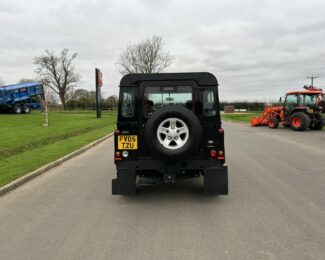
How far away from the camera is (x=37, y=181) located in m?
7.18

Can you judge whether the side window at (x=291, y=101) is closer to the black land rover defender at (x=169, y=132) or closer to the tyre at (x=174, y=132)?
the black land rover defender at (x=169, y=132)

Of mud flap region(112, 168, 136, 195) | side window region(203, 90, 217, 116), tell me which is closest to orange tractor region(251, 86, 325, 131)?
side window region(203, 90, 217, 116)

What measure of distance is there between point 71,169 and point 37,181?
1418 mm

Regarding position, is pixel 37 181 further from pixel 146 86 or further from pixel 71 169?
pixel 146 86

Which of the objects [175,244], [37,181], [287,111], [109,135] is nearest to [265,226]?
[175,244]

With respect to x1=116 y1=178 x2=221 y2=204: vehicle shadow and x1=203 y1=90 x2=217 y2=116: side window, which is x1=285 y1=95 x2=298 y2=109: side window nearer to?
x1=116 y1=178 x2=221 y2=204: vehicle shadow

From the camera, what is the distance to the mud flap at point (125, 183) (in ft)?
18.2

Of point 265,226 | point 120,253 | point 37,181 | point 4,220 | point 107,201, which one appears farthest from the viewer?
point 37,181

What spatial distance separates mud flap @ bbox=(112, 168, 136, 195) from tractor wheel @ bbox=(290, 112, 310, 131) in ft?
57.2

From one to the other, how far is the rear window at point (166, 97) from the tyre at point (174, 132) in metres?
0.73

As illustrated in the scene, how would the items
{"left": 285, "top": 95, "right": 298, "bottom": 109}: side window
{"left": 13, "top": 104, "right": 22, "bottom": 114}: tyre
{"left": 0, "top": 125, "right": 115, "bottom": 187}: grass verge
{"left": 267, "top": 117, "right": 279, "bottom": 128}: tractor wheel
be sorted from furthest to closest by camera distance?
{"left": 13, "top": 104, "right": 22, "bottom": 114}: tyre → {"left": 267, "top": 117, "right": 279, "bottom": 128}: tractor wheel → {"left": 285, "top": 95, "right": 298, "bottom": 109}: side window → {"left": 0, "top": 125, "right": 115, "bottom": 187}: grass verge

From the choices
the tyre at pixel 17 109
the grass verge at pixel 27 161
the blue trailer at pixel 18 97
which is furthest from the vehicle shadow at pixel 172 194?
the tyre at pixel 17 109

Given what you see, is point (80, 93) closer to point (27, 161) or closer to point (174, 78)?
point (27, 161)

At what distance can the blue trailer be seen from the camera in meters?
32.1
